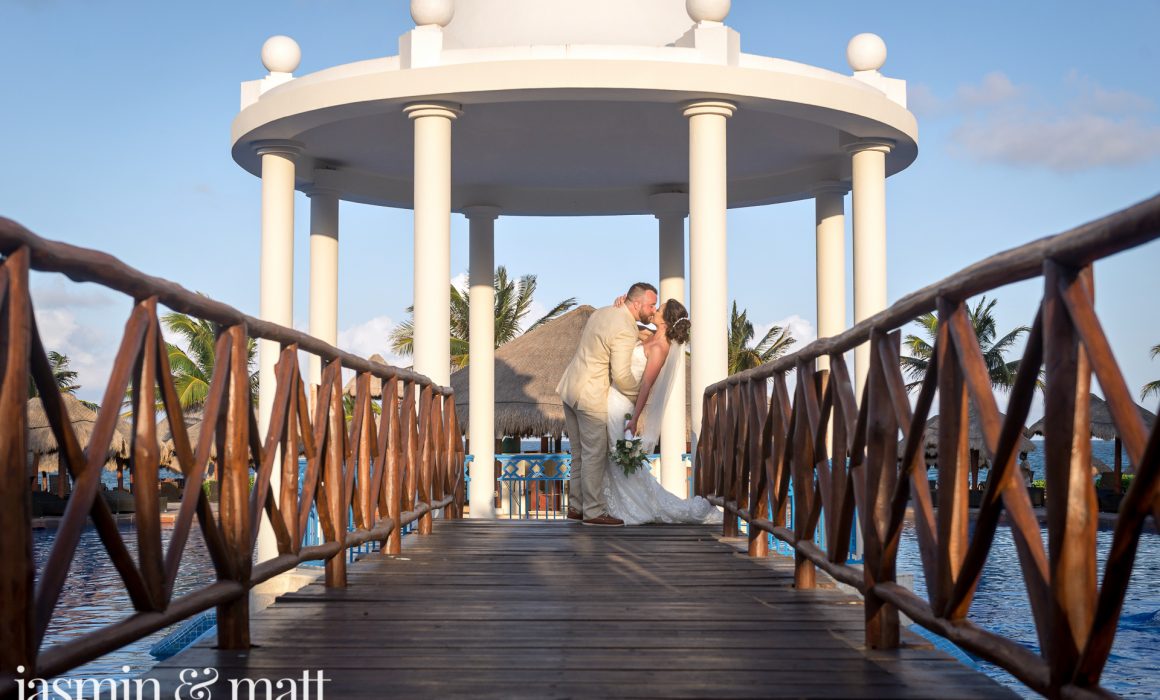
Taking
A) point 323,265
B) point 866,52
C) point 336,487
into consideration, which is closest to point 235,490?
point 336,487

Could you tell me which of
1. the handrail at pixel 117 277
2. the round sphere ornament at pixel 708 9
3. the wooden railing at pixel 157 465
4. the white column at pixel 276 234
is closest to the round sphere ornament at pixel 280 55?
the white column at pixel 276 234

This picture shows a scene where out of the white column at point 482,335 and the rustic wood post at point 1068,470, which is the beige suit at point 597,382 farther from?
the rustic wood post at point 1068,470

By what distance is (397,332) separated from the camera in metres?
44.4

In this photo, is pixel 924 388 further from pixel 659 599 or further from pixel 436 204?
pixel 436 204

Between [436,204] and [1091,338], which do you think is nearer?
[1091,338]

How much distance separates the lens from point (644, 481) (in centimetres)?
970

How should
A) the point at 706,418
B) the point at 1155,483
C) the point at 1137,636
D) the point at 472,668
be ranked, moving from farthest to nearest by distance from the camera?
1. the point at 1137,636
2. the point at 706,418
3. the point at 472,668
4. the point at 1155,483

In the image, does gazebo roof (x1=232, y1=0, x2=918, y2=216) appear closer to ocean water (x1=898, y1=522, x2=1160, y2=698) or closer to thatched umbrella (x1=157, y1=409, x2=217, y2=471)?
ocean water (x1=898, y1=522, x2=1160, y2=698)

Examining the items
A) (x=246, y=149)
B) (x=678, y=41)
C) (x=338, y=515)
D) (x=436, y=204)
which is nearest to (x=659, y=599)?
(x=338, y=515)

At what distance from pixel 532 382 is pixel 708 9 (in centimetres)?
1210

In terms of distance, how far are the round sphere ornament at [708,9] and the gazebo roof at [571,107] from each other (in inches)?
0.9

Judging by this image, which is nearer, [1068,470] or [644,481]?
[1068,470]

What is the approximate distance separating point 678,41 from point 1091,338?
A: 37.6 ft

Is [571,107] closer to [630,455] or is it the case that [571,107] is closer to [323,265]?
[323,265]
